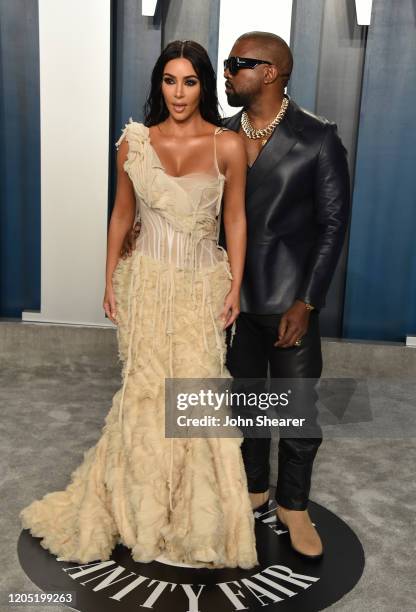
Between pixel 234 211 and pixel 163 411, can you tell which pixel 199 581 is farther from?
pixel 234 211

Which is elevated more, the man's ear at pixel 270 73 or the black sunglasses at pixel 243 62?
the black sunglasses at pixel 243 62

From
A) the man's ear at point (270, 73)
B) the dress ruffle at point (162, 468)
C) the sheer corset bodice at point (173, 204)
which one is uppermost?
the man's ear at point (270, 73)

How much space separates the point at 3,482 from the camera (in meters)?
2.79

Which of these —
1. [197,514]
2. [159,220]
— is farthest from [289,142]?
[197,514]

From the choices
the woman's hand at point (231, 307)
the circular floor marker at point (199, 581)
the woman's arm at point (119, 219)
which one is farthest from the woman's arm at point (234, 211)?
the circular floor marker at point (199, 581)

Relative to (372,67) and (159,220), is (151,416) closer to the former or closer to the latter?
(159,220)

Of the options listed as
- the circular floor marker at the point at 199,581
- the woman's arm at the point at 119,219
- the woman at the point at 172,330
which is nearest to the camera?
the circular floor marker at the point at 199,581

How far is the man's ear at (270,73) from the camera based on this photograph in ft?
6.97

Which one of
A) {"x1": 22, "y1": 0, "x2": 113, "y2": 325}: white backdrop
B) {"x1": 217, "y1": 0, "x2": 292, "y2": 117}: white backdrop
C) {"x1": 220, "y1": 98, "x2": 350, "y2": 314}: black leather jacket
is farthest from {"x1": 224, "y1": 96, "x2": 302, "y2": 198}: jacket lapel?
{"x1": 22, "y1": 0, "x2": 113, "y2": 325}: white backdrop

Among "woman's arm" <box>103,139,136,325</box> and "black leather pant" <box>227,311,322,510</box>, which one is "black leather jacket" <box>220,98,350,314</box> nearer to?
"black leather pant" <box>227,311,322,510</box>

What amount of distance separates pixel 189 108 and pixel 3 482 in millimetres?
1674

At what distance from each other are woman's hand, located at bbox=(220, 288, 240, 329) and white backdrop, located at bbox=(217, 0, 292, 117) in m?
2.26

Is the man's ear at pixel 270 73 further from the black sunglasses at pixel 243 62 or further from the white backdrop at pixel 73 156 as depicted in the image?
the white backdrop at pixel 73 156

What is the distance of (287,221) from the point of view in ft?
7.40
